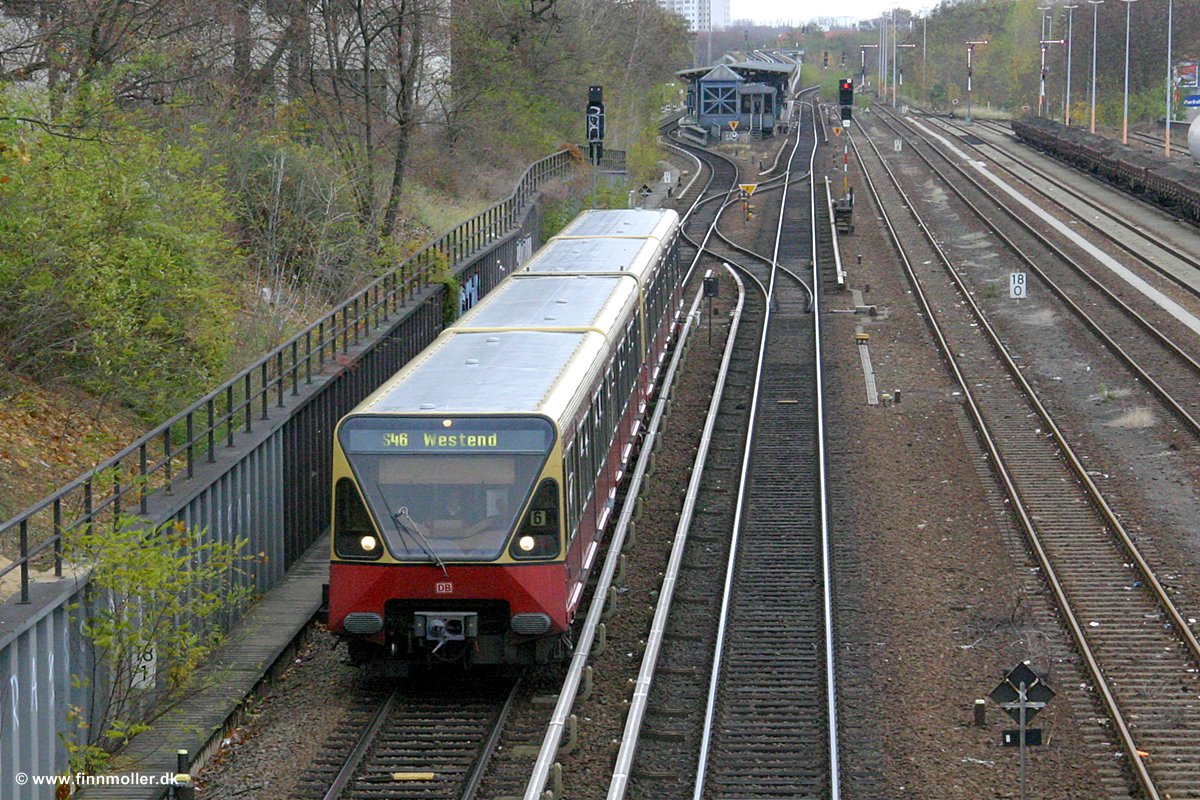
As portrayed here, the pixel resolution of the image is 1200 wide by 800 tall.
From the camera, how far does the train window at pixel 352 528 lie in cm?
1200

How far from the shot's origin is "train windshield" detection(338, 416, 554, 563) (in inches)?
469

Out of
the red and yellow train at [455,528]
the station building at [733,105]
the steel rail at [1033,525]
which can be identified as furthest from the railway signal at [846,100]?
the red and yellow train at [455,528]

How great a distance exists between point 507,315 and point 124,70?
5804 millimetres

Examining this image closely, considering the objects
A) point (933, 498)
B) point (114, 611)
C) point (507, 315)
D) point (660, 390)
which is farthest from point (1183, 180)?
point (114, 611)

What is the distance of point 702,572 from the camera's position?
1598 centimetres

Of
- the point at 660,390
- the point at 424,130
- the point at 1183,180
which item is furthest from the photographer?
the point at 1183,180

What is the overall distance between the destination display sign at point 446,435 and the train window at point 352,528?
1.14 ft

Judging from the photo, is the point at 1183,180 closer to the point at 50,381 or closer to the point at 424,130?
the point at 424,130

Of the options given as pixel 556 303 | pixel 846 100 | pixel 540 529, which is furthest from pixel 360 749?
pixel 846 100

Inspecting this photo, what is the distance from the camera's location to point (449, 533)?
11.9 m

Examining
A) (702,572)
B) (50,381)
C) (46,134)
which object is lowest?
(702,572)

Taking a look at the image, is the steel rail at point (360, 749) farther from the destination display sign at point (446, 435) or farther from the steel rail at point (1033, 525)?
the steel rail at point (1033, 525)

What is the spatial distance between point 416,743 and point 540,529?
1.89 m

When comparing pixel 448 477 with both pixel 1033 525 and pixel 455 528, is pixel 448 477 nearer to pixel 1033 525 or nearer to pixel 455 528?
pixel 455 528
